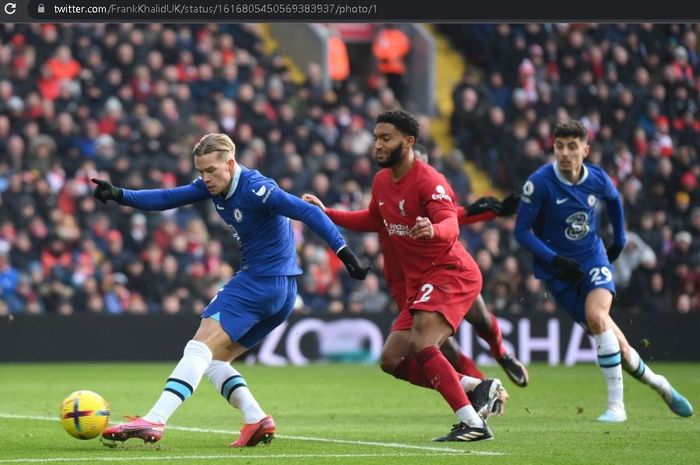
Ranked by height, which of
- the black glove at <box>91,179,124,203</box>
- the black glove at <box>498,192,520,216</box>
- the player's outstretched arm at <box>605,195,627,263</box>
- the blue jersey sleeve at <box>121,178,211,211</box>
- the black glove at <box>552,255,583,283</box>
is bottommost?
the black glove at <box>552,255,583,283</box>

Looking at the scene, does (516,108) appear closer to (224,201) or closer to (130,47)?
(130,47)

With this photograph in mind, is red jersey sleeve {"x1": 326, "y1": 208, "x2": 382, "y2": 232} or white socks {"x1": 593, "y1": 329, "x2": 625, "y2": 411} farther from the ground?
red jersey sleeve {"x1": 326, "y1": 208, "x2": 382, "y2": 232}

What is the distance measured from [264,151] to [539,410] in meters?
10.1

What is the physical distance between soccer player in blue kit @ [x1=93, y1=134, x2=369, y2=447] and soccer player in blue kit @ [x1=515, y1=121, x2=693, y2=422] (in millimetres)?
2728

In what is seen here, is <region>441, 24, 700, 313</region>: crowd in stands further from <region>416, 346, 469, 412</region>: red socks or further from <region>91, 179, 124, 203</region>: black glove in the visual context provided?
<region>91, 179, 124, 203</region>: black glove

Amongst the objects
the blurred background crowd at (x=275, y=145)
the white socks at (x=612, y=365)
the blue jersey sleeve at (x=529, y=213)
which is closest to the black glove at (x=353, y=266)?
the blue jersey sleeve at (x=529, y=213)

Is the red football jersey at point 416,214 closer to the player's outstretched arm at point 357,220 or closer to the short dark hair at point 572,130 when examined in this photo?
the player's outstretched arm at point 357,220

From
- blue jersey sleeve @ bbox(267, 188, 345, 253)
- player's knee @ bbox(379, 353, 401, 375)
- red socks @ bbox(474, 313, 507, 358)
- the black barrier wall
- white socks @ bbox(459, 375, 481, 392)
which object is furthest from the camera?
the black barrier wall

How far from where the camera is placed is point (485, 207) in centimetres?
1146

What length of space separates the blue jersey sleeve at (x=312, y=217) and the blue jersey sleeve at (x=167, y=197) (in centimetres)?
67

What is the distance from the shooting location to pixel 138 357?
66.2 ft

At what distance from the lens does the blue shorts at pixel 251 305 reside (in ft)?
30.9

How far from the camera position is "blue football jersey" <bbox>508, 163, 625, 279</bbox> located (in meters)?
11.8

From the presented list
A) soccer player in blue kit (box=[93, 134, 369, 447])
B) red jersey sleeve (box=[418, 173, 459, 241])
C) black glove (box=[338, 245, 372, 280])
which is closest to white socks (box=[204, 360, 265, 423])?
soccer player in blue kit (box=[93, 134, 369, 447])
